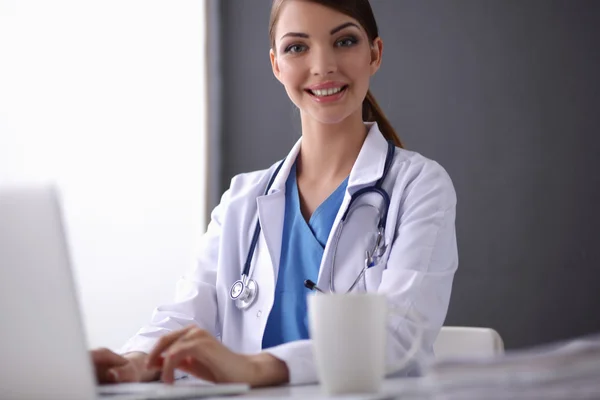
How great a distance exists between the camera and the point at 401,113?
10.5 feet

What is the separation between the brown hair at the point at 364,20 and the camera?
5.44 feet

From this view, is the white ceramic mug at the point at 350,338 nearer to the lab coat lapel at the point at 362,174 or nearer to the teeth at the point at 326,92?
the lab coat lapel at the point at 362,174

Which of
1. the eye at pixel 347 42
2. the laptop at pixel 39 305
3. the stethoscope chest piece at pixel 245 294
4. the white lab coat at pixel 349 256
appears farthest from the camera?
the eye at pixel 347 42

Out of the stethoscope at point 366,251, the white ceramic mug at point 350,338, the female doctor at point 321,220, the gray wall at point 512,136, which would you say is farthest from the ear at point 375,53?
the gray wall at point 512,136

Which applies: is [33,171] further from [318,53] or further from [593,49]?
[593,49]

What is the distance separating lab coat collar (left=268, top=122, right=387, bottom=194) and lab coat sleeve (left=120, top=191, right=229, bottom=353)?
146 mm

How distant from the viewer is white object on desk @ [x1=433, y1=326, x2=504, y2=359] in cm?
150

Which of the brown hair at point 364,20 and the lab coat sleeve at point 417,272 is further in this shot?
the brown hair at point 364,20

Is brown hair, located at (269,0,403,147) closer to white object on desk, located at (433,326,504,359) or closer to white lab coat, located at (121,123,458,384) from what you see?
white lab coat, located at (121,123,458,384)

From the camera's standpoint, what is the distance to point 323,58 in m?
1.67

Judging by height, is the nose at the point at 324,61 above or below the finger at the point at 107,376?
above

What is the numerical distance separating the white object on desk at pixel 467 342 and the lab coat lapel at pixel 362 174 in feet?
0.82

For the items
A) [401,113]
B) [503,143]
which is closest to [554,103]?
[503,143]

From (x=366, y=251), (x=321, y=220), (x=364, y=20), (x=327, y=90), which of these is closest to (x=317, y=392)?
(x=366, y=251)
